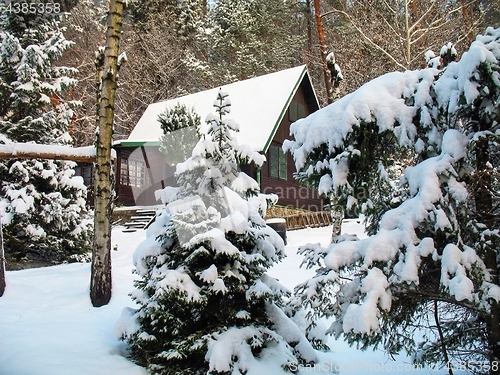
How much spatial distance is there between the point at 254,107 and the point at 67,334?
1626cm

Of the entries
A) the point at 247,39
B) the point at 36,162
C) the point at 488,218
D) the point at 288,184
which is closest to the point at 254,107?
the point at 288,184

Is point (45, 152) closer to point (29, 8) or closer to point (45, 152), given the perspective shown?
point (45, 152)

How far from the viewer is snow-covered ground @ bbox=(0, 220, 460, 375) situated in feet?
12.6

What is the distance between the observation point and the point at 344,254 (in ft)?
10.6

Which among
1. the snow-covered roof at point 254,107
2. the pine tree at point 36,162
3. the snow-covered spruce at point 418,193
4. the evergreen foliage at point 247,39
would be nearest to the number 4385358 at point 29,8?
the pine tree at point 36,162

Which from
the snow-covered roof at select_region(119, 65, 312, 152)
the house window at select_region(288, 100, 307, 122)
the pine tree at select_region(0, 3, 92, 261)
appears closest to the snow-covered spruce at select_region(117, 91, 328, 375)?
the pine tree at select_region(0, 3, 92, 261)

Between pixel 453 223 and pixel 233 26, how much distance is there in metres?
27.7

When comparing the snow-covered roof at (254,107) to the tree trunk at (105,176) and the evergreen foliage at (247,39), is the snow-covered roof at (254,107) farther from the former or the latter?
the tree trunk at (105,176)

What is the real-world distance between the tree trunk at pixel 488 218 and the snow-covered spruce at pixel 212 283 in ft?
6.31

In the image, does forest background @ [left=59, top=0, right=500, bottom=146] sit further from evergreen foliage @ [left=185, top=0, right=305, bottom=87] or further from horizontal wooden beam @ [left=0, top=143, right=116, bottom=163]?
horizontal wooden beam @ [left=0, top=143, right=116, bottom=163]

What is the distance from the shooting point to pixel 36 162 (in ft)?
34.5

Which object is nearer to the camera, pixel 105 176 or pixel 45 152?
pixel 105 176

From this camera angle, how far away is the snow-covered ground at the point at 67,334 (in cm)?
383

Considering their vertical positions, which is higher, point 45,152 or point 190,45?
point 190,45
